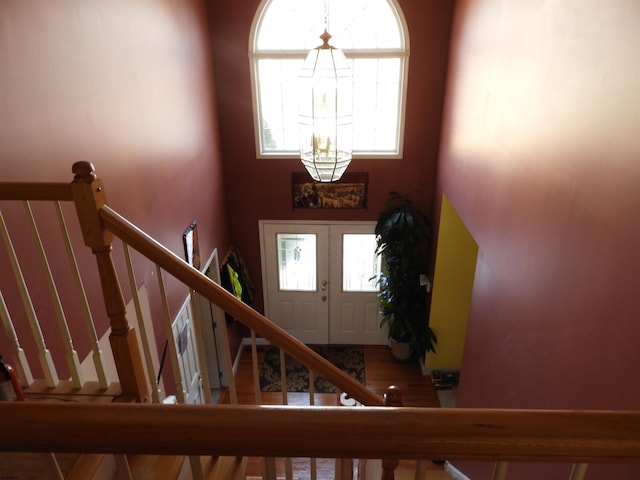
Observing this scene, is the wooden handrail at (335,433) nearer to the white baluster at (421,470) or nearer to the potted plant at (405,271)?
the white baluster at (421,470)

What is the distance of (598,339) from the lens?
195 cm

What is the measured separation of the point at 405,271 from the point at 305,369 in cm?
189

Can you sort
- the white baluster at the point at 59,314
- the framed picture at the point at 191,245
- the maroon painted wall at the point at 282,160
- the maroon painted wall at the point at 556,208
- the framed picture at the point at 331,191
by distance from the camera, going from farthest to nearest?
the framed picture at the point at 331,191 < the maroon painted wall at the point at 282,160 < the framed picture at the point at 191,245 < the maroon painted wall at the point at 556,208 < the white baluster at the point at 59,314

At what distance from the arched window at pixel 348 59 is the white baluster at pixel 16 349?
426 cm

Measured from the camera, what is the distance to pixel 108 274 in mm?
1586

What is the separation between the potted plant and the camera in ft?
18.5

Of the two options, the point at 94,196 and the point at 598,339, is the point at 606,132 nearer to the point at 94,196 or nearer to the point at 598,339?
the point at 598,339

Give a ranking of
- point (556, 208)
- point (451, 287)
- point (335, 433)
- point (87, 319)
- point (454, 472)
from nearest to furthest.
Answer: point (335, 433) → point (87, 319) → point (556, 208) → point (454, 472) → point (451, 287)

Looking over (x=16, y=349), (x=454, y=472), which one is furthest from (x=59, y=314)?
(x=454, y=472)

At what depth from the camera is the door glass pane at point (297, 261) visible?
20.7ft

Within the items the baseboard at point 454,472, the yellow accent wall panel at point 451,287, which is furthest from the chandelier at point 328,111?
the baseboard at point 454,472

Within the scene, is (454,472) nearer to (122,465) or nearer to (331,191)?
(331,191)

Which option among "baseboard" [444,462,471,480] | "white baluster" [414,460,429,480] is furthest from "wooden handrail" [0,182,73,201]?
"baseboard" [444,462,471,480]

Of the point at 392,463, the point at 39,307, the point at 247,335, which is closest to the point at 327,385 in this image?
the point at 247,335
